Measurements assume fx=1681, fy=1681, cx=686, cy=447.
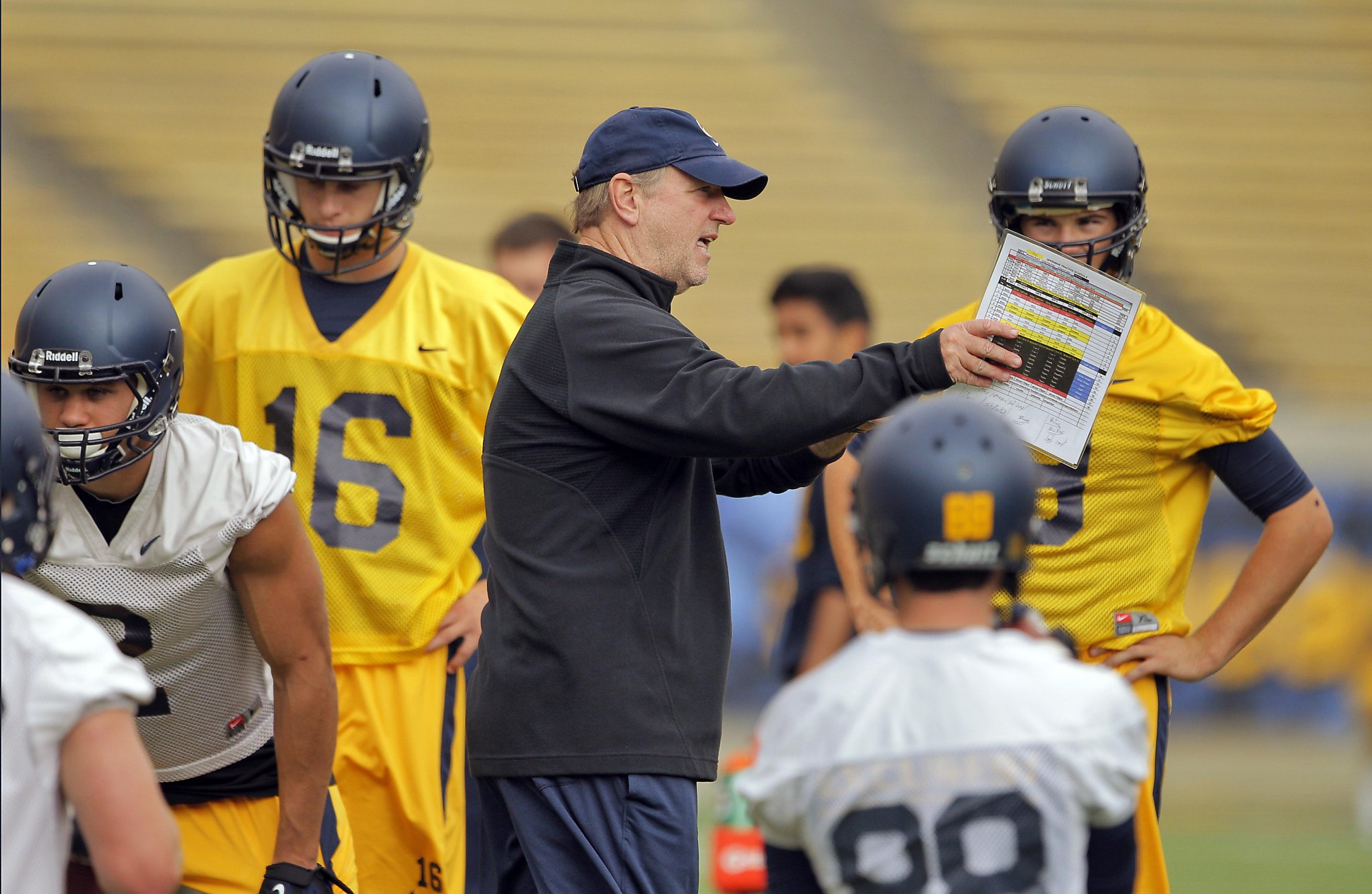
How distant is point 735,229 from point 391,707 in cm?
751

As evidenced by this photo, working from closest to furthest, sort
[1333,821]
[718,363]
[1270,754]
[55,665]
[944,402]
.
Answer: [55,665] < [944,402] < [718,363] < [1333,821] < [1270,754]

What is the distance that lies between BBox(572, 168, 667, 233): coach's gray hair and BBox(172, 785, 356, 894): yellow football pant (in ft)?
3.85

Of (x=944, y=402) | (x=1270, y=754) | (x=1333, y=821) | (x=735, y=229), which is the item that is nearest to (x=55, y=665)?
(x=944, y=402)

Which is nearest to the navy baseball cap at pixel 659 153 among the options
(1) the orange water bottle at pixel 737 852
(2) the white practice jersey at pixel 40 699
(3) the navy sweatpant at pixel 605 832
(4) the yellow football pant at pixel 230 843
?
(3) the navy sweatpant at pixel 605 832

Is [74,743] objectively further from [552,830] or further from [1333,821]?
[1333,821]

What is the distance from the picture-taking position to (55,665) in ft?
5.95

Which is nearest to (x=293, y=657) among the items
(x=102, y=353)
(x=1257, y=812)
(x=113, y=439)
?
(x=113, y=439)

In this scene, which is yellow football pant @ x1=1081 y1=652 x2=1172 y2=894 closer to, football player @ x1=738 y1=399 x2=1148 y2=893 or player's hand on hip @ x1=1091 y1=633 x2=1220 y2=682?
player's hand on hip @ x1=1091 y1=633 x2=1220 y2=682

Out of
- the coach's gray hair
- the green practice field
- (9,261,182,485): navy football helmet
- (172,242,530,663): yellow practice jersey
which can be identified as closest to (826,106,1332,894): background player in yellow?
the coach's gray hair

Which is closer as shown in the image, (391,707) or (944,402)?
(944,402)

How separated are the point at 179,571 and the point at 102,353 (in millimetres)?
375

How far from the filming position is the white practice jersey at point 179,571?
107 inches

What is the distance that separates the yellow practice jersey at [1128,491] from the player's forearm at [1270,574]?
0.55 feet

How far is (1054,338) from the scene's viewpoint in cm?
277
